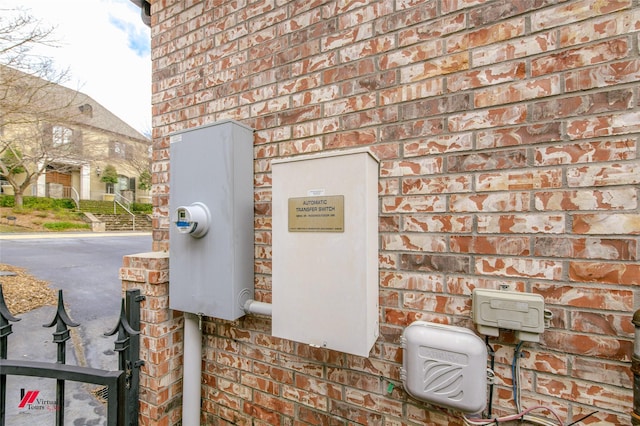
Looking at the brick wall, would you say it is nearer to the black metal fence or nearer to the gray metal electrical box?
the gray metal electrical box

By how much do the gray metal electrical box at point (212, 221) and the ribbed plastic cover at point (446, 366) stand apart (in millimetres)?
912

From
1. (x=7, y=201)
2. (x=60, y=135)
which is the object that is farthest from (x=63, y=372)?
(x=7, y=201)

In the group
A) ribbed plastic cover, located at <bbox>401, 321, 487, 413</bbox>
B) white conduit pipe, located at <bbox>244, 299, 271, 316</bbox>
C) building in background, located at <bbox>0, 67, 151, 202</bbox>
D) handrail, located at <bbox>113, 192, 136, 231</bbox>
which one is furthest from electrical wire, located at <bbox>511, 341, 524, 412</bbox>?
handrail, located at <bbox>113, 192, 136, 231</bbox>

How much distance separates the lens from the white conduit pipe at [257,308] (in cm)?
154

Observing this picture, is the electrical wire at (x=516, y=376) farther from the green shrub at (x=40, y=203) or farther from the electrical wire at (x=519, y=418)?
the green shrub at (x=40, y=203)

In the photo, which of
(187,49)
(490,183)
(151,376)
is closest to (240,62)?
(187,49)

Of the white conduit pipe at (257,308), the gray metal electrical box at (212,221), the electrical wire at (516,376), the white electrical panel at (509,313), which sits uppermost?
the gray metal electrical box at (212,221)

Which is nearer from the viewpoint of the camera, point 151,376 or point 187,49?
point 151,376

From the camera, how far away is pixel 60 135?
13273 millimetres

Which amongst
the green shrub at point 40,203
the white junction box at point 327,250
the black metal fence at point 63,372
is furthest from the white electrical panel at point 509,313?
the green shrub at point 40,203

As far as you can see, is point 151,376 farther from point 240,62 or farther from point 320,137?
point 240,62

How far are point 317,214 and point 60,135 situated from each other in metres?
17.3

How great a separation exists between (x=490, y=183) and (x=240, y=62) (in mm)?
1571

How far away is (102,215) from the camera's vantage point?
1977 centimetres
